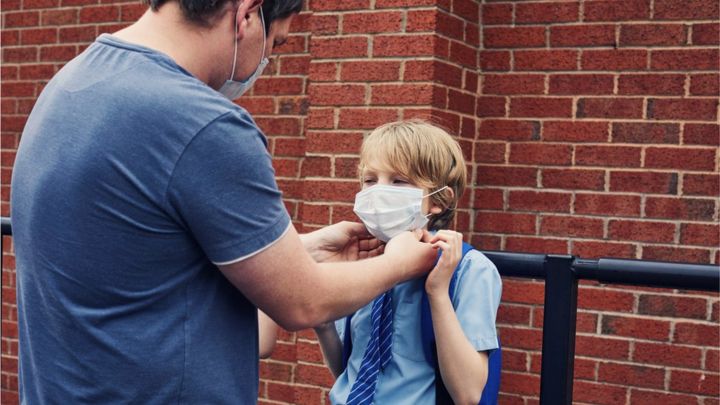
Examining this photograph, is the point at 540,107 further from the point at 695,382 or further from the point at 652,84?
the point at 695,382

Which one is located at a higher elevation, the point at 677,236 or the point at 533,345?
the point at 677,236

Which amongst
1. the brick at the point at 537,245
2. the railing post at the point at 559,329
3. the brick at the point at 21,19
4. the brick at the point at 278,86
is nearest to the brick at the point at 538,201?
the brick at the point at 537,245

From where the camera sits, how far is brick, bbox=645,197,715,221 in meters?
3.62

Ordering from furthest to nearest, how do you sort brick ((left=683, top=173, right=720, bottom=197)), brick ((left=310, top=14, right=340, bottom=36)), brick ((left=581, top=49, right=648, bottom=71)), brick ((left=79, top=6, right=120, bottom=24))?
brick ((left=79, top=6, right=120, bottom=24)), brick ((left=310, top=14, right=340, bottom=36)), brick ((left=581, top=49, right=648, bottom=71)), brick ((left=683, top=173, right=720, bottom=197))

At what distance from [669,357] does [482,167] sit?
104 centimetres

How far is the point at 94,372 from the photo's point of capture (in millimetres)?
1710

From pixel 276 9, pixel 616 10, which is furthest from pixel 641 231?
pixel 276 9

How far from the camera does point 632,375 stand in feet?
12.3

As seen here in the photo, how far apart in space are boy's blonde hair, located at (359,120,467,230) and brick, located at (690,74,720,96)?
165 cm

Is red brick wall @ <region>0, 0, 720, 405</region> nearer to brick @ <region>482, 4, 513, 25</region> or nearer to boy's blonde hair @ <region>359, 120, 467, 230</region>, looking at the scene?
brick @ <region>482, 4, 513, 25</region>

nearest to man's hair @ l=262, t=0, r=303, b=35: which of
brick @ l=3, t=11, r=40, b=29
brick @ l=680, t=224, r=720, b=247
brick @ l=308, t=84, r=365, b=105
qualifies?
brick @ l=308, t=84, r=365, b=105

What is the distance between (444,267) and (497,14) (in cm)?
220

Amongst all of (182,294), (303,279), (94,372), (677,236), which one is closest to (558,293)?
(303,279)

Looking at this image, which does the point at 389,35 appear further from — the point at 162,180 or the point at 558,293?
the point at 162,180
